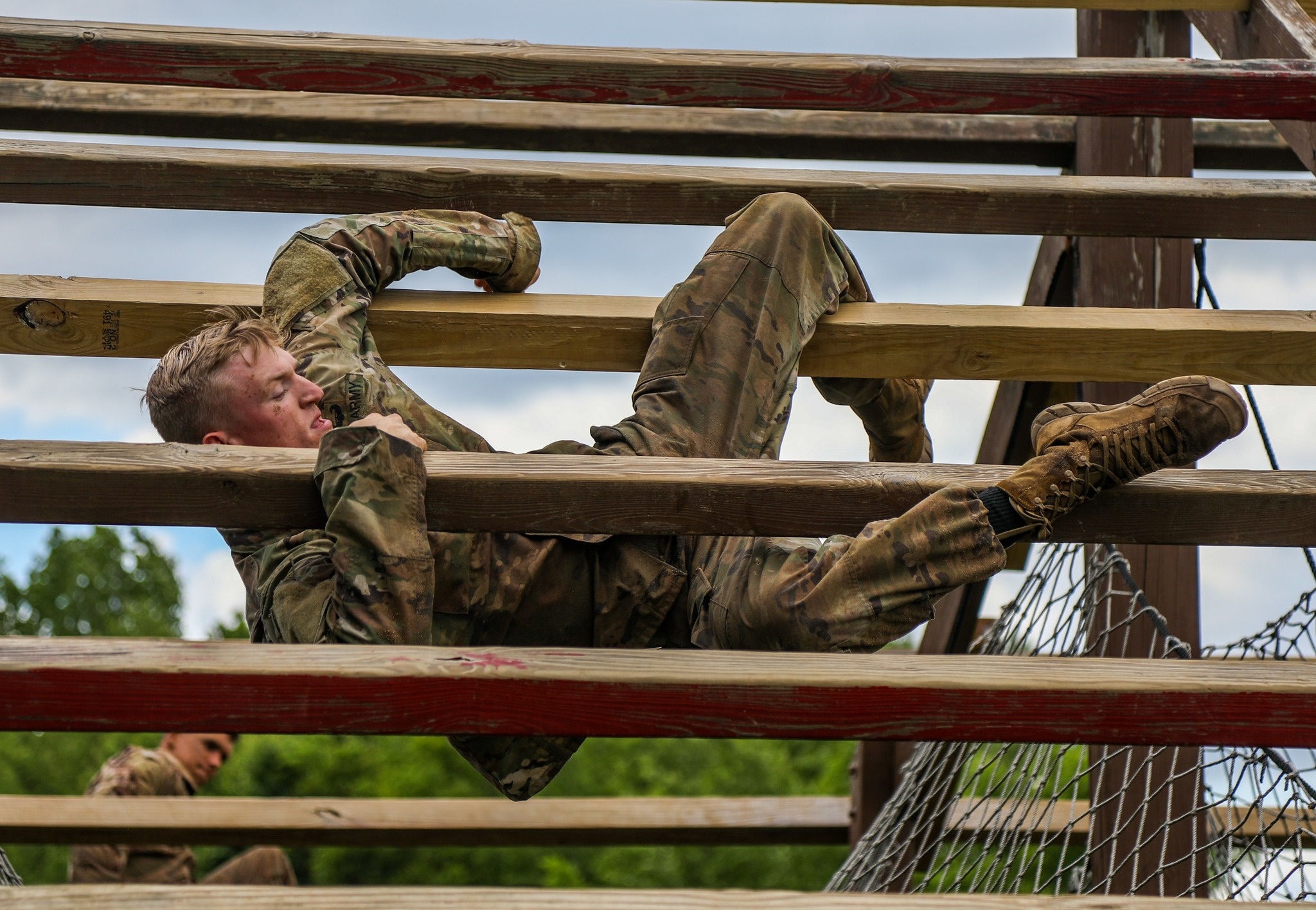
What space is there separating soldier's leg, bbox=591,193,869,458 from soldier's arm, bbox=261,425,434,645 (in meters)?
0.63

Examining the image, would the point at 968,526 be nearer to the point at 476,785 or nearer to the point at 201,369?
the point at 201,369

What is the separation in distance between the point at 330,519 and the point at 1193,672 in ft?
3.71

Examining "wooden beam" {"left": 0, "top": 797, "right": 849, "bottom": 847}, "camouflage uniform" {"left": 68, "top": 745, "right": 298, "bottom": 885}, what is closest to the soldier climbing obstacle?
"wooden beam" {"left": 0, "top": 797, "right": 849, "bottom": 847}

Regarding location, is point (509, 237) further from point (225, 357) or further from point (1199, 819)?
point (1199, 819)

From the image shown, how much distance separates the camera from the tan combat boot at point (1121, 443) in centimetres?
204

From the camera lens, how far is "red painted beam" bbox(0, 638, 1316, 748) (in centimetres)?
164

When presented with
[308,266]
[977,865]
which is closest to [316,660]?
[308,266]

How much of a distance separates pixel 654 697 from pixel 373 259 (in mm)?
1359

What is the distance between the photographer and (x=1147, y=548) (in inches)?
131

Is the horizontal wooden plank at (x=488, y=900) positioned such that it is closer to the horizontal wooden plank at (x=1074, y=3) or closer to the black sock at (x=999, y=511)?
the black sock at (x=999, y=511)

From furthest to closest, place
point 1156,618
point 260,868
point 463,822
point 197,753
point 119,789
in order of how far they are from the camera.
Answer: point 260,868 < point 197,753 < point 119,789 < point 463,822 < point 1156,618

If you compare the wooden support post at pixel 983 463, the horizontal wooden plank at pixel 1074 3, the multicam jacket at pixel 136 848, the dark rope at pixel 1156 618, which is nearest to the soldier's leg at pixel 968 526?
the dark rope at pixel 1156 618

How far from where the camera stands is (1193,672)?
1740mm

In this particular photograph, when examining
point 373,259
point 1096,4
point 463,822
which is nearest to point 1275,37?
point 1096,4
